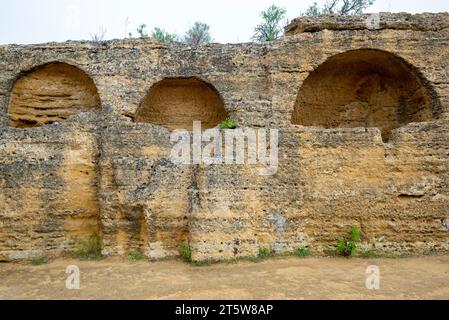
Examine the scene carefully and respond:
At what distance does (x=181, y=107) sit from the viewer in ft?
28.0

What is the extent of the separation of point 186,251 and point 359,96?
542 centimetres

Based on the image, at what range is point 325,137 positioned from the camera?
22.6 ft

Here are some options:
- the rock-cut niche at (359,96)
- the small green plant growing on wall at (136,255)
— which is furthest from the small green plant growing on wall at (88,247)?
the rock-cut niche at (359,96)

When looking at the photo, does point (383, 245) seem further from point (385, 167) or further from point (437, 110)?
point (437, 110)

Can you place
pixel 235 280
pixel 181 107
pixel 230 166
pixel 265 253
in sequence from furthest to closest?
pixel 181 107, pixel 230 166, pixel 265 253, pixel 235 280

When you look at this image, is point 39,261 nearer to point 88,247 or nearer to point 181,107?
point 88,247

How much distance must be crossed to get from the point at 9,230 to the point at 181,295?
3.91 meters

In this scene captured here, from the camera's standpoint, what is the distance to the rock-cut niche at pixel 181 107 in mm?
8375

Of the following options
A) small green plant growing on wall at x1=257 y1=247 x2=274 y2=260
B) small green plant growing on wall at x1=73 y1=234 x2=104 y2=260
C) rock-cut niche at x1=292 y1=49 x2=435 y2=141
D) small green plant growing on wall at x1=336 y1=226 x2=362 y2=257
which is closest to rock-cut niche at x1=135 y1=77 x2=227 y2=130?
rock-cut niche at x1=292 y1=49 x2=435 y2=141

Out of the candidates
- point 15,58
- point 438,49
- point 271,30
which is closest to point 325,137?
point 438,49

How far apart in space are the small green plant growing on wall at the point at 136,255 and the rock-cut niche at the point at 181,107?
2.93m

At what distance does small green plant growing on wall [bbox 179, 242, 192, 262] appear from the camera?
641cm

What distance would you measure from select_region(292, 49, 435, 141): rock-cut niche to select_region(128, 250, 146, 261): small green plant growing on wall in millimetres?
4442

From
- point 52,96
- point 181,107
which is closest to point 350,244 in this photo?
point 181,107
